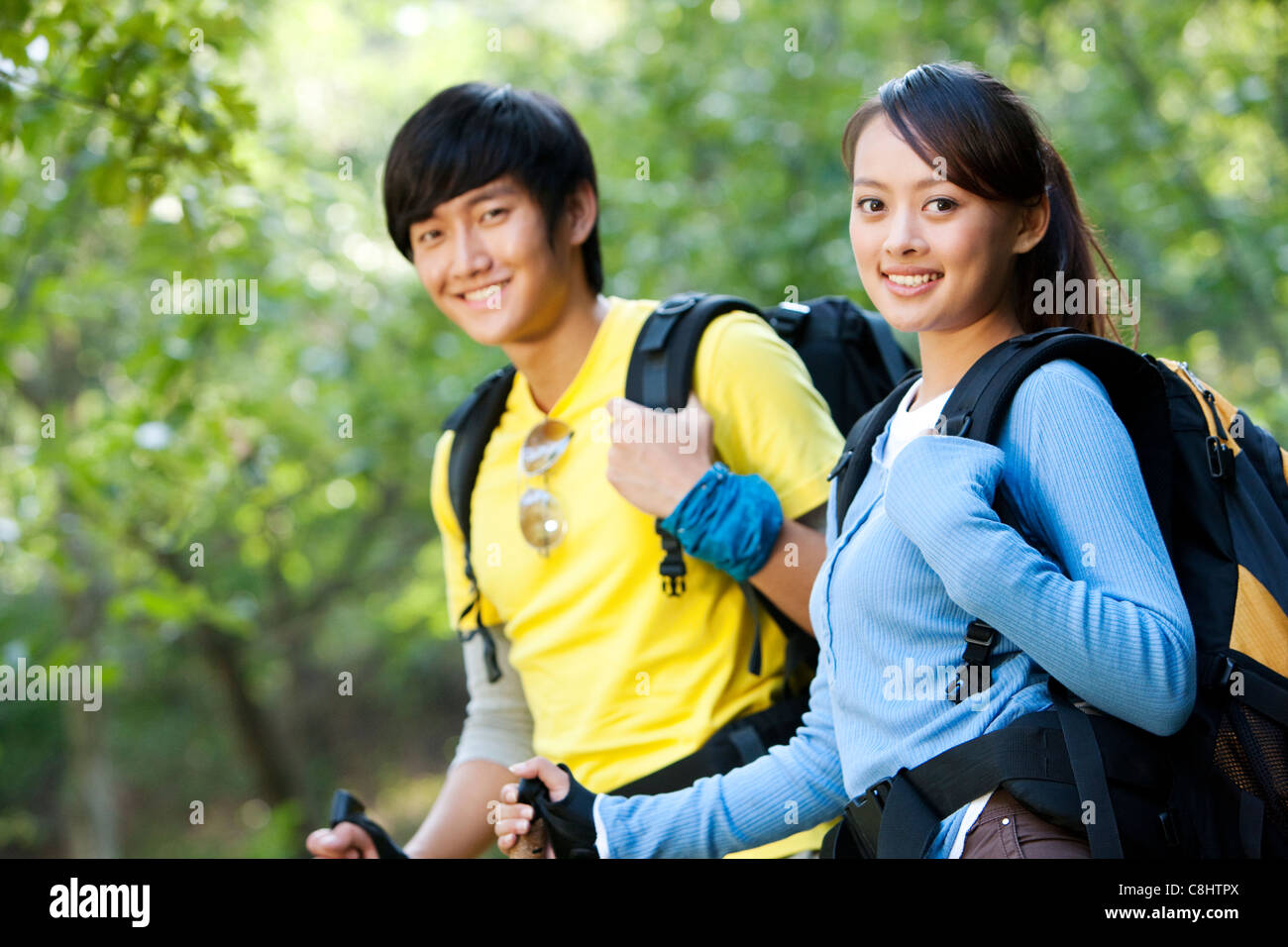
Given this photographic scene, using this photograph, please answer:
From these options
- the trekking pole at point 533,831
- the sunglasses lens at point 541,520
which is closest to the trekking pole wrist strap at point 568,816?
the trekking pole at point 533,831

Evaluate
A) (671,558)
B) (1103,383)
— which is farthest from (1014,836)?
(671,558)

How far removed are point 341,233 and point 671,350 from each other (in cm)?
458

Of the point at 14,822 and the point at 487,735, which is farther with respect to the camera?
the point at 14,822

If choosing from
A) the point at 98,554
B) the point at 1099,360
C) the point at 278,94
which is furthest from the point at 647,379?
the point at 278,94

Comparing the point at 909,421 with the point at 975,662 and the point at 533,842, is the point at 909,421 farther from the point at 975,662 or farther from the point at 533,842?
the point at 533,842

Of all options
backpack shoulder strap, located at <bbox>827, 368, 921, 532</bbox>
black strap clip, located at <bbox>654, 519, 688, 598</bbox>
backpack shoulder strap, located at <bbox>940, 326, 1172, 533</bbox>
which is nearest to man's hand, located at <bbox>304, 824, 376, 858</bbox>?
black strap clip, located at <bbox>654, 519, 688, 598</bbox>

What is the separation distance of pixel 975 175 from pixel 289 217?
4972 mm

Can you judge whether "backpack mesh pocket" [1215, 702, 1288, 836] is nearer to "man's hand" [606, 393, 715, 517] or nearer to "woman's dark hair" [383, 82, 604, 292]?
"man's hand" [606, 393, 715, 517]

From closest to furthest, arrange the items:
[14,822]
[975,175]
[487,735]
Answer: [975,175] < [487,735] < [14,822]

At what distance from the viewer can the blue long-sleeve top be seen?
137 centimetres

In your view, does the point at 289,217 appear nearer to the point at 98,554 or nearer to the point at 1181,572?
the point at 98,554

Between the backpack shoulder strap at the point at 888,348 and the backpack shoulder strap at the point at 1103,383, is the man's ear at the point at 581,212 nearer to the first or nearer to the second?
the backpack shoulder strap at the point at 888,348

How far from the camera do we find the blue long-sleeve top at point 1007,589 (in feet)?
4.50

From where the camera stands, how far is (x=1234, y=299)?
5.52m
